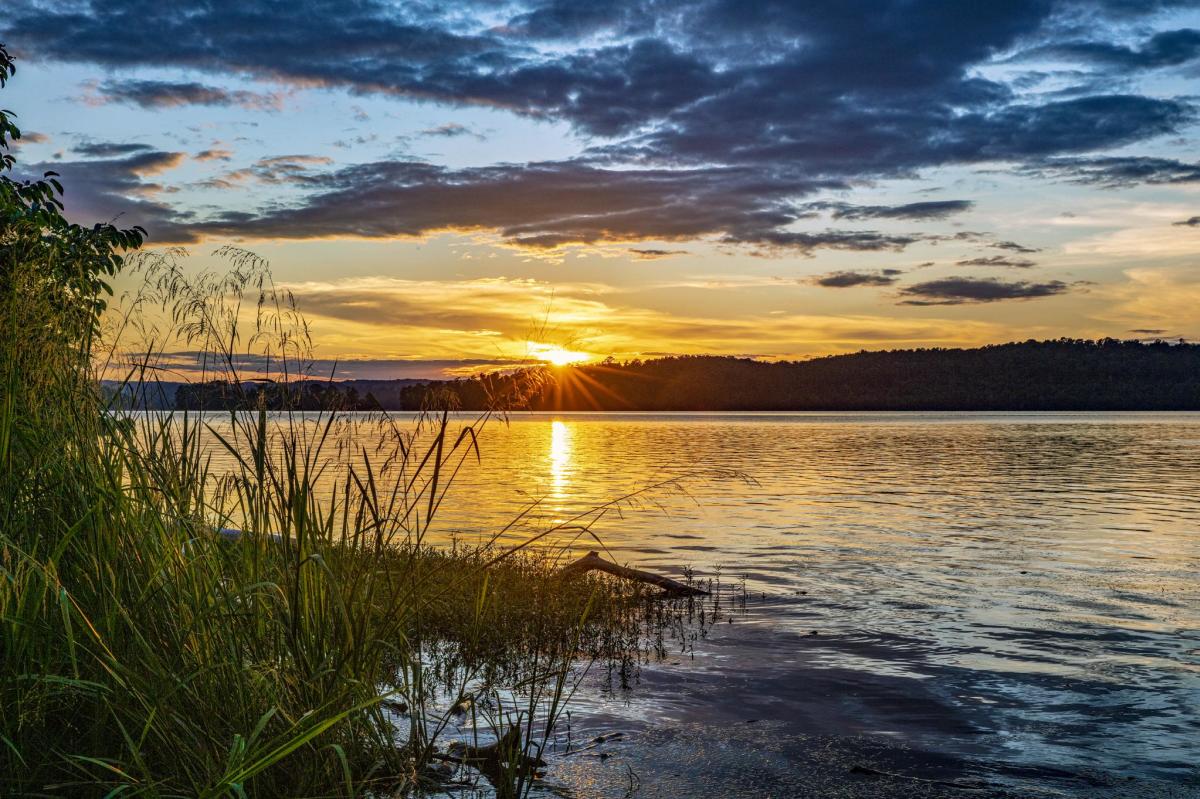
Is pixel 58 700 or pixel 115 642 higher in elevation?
pixel 115 642

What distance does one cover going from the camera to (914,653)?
1421cm

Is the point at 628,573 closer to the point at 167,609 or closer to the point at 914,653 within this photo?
the point at 914,653

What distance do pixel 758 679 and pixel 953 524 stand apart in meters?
20.7

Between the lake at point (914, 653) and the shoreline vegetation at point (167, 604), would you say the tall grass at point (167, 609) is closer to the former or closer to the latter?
the shoreline vegetation at point (167, 604)

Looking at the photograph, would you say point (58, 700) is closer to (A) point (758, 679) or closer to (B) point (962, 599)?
(A) point (758, 679)

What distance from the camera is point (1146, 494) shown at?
39.8 metres

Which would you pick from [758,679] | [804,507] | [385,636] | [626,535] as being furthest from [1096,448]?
[385,636]

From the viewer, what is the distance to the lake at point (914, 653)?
929 cm

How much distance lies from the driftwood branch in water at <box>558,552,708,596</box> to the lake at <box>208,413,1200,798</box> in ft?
3.77

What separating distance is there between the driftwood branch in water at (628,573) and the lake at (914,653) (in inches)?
45.2

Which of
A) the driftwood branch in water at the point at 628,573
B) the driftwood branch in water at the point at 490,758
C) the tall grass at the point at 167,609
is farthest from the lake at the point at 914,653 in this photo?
the tall grass at the point at 167,609

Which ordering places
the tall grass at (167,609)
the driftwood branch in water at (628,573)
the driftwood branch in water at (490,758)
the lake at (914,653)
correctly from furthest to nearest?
the driftwood branch in water at (628,573)
the lake at (914,653)
the driftwood branch in water at (490,758)
the tall grass at (167,609)

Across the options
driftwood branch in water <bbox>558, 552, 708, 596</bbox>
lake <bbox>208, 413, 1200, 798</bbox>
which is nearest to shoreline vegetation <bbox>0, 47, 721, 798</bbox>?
lake <bbox>208, 413, 1200, 798</bbox>

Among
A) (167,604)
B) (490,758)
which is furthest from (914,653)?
(167,604)
